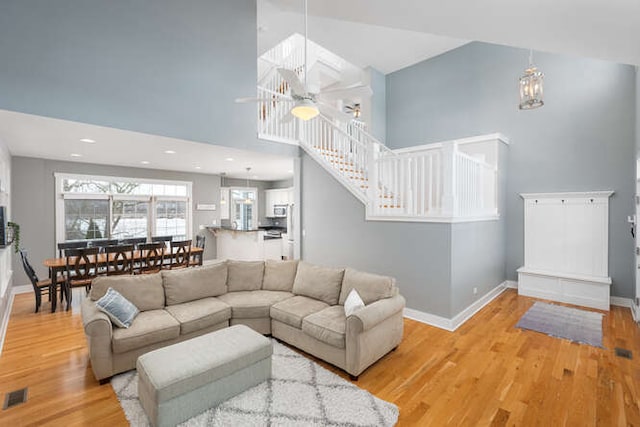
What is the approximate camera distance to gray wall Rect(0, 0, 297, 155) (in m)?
3.12

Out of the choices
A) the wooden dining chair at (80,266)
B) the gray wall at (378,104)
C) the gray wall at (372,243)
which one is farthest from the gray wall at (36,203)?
the gray wall at (378,104)

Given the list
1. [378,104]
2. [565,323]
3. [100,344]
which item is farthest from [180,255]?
[565,323]

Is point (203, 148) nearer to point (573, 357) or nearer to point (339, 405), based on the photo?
point (339, 405)

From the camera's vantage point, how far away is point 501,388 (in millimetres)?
2609

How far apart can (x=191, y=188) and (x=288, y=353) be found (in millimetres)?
6227

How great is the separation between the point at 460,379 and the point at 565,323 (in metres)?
2.40

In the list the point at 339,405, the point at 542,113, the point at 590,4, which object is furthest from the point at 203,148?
the point at 542,113

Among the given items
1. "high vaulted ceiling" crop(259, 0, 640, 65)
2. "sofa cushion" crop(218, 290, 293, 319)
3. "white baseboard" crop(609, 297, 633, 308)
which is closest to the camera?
"high vaulted ceiling" crop(259, 0, 640, 65)

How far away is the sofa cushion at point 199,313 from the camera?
310 centimetres

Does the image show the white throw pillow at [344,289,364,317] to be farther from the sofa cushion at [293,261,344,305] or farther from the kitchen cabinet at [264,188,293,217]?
the kitchen cabinet at [264,188,293,217]

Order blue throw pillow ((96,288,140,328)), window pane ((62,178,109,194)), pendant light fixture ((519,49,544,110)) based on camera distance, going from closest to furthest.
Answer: blue throw pillow ((96,288,140,328)) → pendant light fixture ((519,49,544,110)) → window pane ((62,178,109,194))

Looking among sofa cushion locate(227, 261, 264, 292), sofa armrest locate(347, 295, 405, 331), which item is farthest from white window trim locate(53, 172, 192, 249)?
sofa armrest locate(347, 295, 405, 331)

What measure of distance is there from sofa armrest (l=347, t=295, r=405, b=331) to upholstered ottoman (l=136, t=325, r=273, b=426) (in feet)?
2.79

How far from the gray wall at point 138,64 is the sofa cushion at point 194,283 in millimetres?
1939
